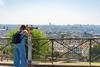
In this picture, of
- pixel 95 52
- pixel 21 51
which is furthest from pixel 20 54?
pixel 95 52


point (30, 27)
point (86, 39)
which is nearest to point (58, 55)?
point (86, 39)

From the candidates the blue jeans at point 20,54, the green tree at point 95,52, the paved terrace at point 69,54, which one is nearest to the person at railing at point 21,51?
the blue jeans at point 20,54

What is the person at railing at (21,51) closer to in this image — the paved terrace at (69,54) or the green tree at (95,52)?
the paved terrace at (69,54)

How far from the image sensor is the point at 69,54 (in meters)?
13.8

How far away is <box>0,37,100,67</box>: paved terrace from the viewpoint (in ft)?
43.3

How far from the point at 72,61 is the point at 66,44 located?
0.69 meters

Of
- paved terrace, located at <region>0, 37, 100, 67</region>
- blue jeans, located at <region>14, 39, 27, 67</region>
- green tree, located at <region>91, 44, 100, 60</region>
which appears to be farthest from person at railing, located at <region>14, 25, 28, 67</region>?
green tree, located at <region>91, 44, 100, 60</region>

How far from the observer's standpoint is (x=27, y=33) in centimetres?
1087

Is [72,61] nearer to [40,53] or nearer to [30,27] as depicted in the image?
[40,53]

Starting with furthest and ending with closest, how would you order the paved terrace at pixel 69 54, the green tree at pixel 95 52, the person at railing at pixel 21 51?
the green tree at pixel 95 52
the paved terrace at pixel 69 54
the person at railing at pixel 21 51

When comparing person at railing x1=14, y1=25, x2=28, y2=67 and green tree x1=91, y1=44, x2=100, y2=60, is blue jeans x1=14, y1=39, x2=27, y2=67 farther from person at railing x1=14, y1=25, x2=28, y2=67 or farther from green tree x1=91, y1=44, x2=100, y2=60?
green tree x1=91, y1=44, x2=100, y2=60

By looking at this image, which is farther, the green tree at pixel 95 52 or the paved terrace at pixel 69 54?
the green tree at pixel 95 52

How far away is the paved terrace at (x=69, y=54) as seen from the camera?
43.3 ft

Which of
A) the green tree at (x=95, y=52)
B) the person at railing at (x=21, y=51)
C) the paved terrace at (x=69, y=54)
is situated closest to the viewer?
the person at railing at (x=21, y=51)
